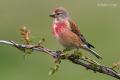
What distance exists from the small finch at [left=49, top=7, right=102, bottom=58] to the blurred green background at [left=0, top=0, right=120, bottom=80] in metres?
2.28

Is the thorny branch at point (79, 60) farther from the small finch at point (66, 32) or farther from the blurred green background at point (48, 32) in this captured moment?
the blurred green background at point (48, 32)

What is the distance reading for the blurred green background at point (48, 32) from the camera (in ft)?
28.2

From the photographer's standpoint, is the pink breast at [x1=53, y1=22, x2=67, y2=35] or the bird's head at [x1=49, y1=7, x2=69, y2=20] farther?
the bird's head at [x1=49, y1=7, x2=69, y2=20]

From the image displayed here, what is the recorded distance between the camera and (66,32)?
207 inches

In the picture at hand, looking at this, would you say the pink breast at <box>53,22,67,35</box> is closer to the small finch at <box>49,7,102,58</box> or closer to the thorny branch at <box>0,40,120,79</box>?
the small finch at <box>49,7,102,58</box>

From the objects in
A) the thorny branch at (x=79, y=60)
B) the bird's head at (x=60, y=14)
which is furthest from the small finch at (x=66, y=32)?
the thorny branch at (x=79, y=60)

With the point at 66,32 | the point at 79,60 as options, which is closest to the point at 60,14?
the point at 66,32

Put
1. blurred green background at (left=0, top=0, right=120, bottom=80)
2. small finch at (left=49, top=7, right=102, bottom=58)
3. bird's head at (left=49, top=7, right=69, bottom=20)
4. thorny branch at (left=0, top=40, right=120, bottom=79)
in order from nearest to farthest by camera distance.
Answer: thorny branch at (left=0, top=40, right=120, bottom=79) → small finch at (left=49, top=7, right=102, bottom=58) → bird's head at (left=49, top=7, right=69, bottom=20) → blurred green background at (left=0, top=0, right=120, bottom=80)

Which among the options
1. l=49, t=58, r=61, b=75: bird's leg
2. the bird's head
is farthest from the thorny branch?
the bird's head

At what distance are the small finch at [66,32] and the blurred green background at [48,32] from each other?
228 centimetres

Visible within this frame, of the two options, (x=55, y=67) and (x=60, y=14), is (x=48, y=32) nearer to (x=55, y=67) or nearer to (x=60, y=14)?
(x=60, y=14)

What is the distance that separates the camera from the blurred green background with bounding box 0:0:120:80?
8.60 metres

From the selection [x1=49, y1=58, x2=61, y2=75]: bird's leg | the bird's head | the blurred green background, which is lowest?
the blurred green background

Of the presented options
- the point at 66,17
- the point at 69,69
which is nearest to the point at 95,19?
the point at 69,69
